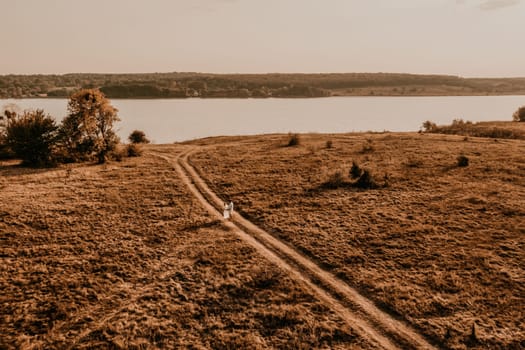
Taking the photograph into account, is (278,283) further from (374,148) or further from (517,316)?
(374,148)

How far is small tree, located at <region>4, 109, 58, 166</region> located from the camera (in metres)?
36.7

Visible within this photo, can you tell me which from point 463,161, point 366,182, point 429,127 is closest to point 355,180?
point 366,182

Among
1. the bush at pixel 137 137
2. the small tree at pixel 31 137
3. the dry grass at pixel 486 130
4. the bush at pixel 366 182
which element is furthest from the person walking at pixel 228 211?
the dry grass at pixel 486 130

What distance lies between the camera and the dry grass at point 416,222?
16.2 m

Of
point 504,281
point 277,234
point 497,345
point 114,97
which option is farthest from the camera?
point 114,97

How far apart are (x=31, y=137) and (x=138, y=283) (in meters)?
26.9

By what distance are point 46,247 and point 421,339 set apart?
20.2 metres

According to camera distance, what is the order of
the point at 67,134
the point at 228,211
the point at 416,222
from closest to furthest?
1. the point at 416,222
2. the point at 228,211
3. the point at 67,134

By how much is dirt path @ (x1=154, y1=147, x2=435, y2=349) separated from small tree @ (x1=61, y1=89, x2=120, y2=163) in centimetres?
2016

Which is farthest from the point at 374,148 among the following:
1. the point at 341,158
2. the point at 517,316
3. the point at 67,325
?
the point at 67,325

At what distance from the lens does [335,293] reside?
56.9 ft

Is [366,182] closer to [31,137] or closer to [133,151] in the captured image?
[133,151]

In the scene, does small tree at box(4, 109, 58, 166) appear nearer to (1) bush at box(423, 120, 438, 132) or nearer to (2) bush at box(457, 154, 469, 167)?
(2) bush at box(457, 154, 469, 167)

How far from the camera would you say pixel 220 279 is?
1850 centimetres
